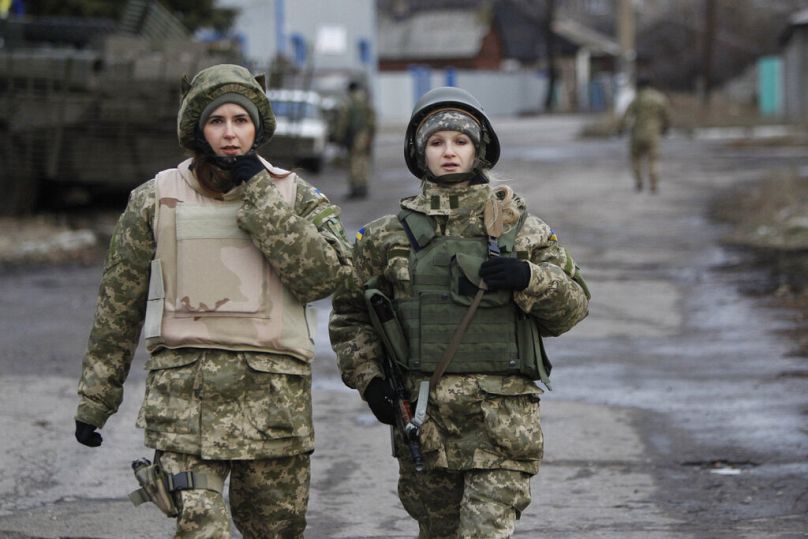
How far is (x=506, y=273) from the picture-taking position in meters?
4.06

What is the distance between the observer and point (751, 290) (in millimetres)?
12156

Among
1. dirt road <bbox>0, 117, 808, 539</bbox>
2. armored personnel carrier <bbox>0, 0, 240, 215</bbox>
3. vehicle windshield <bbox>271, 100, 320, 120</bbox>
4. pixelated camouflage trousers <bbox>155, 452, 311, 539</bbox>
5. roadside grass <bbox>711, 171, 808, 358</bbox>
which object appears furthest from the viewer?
vehicle windshield <bbox>271, 100, 320, 120</bbox>

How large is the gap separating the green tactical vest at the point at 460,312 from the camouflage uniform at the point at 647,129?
16274 mm

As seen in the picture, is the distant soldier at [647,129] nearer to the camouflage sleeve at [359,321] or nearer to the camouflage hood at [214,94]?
the camouflage sleeve at [359,321]

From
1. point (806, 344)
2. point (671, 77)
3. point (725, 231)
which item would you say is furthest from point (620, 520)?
point (671, 77)

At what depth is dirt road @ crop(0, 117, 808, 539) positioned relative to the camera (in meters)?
5.77

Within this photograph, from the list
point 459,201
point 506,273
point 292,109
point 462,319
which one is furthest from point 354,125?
point 506,273

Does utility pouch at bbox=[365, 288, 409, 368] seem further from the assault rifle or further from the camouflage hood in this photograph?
the camouflage hood

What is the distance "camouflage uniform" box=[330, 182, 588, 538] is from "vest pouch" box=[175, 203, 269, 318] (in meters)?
0.32

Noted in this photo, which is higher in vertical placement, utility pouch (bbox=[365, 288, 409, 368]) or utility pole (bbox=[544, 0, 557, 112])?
utility pole (bbox=[544, 0, 557, 112])

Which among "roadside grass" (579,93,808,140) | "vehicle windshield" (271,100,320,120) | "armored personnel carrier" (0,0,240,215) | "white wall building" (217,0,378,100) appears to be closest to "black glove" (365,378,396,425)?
"vehicle windshield" (271,100,320,120)

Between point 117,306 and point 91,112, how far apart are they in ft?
38.2

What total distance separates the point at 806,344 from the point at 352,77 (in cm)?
2969

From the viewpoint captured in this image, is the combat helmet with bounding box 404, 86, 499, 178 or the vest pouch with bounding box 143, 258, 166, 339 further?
the combat helmet with bounding box 404, 86, 499, 178
